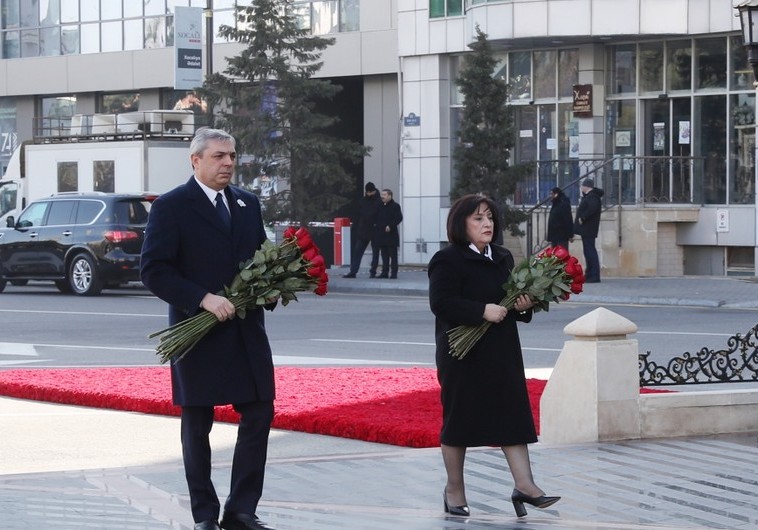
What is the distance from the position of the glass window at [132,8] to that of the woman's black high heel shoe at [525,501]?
116ft

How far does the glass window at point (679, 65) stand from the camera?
29.3 meters

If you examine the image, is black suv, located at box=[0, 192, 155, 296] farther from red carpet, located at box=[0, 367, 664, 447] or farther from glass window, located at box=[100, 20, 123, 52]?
glass window, located at box=[100, 20, 123, 52]

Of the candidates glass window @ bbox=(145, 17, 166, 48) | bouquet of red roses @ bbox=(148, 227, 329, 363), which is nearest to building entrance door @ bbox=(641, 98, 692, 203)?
glass window @ bbox=(145, 17, 166, 48)

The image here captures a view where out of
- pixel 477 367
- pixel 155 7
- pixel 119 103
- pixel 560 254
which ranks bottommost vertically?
pixel 477 367

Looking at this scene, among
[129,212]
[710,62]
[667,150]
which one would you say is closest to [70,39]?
[129,212]

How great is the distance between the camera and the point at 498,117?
90.4 feet

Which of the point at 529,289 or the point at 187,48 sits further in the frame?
the point at 187,48

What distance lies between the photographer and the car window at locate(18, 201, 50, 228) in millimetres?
26328

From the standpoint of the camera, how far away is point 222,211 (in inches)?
275

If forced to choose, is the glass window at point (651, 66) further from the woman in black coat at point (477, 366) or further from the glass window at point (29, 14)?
the woman in black coat at point (477, 366)

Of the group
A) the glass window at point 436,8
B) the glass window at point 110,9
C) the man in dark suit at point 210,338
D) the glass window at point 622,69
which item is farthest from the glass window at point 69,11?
the man in dark suit at point 210,338

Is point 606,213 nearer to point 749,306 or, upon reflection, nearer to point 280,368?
point 749,306

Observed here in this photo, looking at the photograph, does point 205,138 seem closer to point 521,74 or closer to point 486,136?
point 486,136

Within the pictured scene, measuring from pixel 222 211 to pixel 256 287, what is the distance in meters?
0.42
